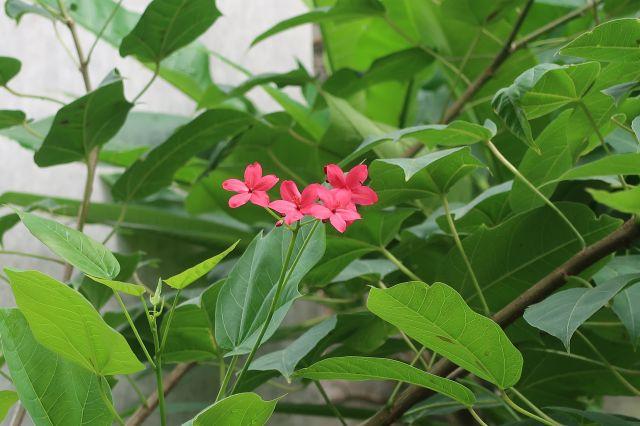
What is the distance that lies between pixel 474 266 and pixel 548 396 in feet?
0.92

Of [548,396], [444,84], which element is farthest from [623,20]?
[444,84]

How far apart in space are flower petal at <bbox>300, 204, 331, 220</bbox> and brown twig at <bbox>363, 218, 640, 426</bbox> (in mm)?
238

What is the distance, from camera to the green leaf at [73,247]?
505 millimetres

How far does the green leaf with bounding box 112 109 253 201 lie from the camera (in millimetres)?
962

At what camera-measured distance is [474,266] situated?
2.61 ft

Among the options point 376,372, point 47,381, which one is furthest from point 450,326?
point 47,381

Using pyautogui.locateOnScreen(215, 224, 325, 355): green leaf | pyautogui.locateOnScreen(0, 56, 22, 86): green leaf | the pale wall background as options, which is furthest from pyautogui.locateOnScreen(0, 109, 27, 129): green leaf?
pyautogui.locateOnScreen(215, 224, 325, 355): green leaf

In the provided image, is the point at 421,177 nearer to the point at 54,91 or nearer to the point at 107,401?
the point at 107,401

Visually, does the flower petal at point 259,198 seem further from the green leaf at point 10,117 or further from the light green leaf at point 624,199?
the green leaf at point 10,117

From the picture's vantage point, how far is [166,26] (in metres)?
0.92

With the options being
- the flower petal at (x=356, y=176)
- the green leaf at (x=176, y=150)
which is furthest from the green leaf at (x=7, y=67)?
the flower petal at (x=356, y=176)

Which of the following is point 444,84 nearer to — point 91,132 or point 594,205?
point 594,205

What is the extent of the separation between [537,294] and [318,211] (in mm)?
264

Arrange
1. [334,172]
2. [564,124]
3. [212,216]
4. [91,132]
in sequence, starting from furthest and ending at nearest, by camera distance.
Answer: [212,216] → [91,132] → [564,124] → [334,172]
